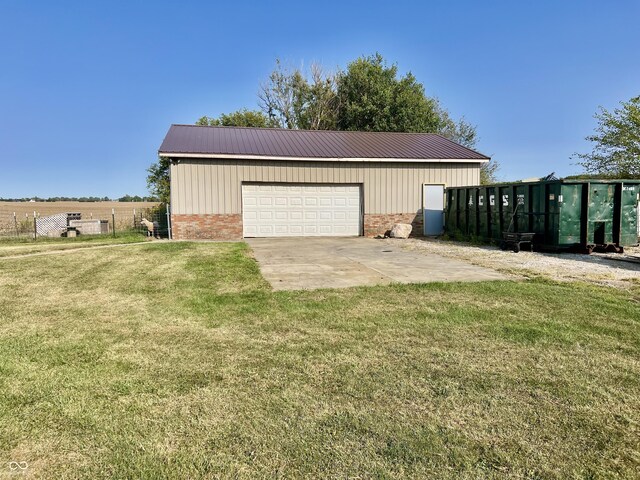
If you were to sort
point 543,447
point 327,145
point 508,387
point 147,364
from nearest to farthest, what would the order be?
point 543,447, point 508,387, point 147,364, point 327,145

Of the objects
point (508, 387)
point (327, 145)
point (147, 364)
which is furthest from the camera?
point (327, 145)

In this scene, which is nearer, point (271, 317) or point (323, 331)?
point (323, 331)

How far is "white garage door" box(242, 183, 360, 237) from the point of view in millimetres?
16047

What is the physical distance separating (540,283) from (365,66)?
95.7ft

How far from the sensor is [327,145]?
18.1 m

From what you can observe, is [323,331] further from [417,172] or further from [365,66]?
[365,66]

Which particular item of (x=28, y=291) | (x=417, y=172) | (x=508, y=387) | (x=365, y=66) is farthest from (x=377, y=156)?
(x=365, y=66)

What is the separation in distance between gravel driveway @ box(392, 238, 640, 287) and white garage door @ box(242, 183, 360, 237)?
5.19 meters

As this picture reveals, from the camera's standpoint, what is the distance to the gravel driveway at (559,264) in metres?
7.41

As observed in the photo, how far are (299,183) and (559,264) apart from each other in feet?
32.6

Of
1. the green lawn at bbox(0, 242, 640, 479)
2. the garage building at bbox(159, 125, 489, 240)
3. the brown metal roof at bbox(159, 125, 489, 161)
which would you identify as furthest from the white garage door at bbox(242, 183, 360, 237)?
the green lawn at bbox(0, 242, 640, 479)

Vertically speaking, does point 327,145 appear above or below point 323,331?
above

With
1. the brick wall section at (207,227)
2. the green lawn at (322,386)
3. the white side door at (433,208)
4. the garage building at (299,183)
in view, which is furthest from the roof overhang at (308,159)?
the green lawn at (322,386)

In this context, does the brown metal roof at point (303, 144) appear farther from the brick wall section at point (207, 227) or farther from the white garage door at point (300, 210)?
the brick wall section at point (207, 227)
